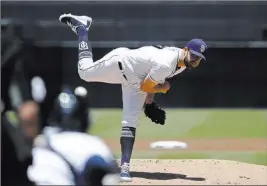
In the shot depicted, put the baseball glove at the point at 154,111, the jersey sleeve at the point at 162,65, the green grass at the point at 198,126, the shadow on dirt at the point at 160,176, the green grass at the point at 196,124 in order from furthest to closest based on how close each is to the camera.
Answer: the green grass at the point at 196,124 < the green grass at the point at 198,126 < the baseball glove at the point at 154,111 < the shadow on dirt at the point at 160,176 < the jersey sleeve at the point at 162,65

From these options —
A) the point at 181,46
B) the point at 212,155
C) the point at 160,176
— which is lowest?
the point at 160,176

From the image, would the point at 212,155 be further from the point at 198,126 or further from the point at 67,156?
the point at 67,156

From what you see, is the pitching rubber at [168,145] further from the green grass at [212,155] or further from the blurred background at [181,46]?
the green grass at [212,155]

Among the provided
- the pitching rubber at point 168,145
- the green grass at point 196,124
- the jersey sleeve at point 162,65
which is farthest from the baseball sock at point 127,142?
the green grass at point 196,124

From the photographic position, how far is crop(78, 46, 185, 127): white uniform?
5.34 metres

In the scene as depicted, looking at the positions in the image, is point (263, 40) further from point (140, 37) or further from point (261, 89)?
point (140, 37)

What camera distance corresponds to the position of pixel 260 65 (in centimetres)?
1532

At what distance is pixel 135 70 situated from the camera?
5441 millimetres

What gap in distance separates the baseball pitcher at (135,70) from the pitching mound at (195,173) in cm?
39

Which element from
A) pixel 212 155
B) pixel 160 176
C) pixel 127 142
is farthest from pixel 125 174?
pixel 212 155

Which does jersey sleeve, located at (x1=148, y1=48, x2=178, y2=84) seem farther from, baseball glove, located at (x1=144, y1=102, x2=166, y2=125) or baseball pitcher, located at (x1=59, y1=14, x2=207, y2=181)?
baseball glove, located at (x1=144, y1=102, x2=166, y2=125)

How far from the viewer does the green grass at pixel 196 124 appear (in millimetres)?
11180

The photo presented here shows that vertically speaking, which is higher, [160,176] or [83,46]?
[83,46]

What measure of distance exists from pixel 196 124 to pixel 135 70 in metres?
7.31
